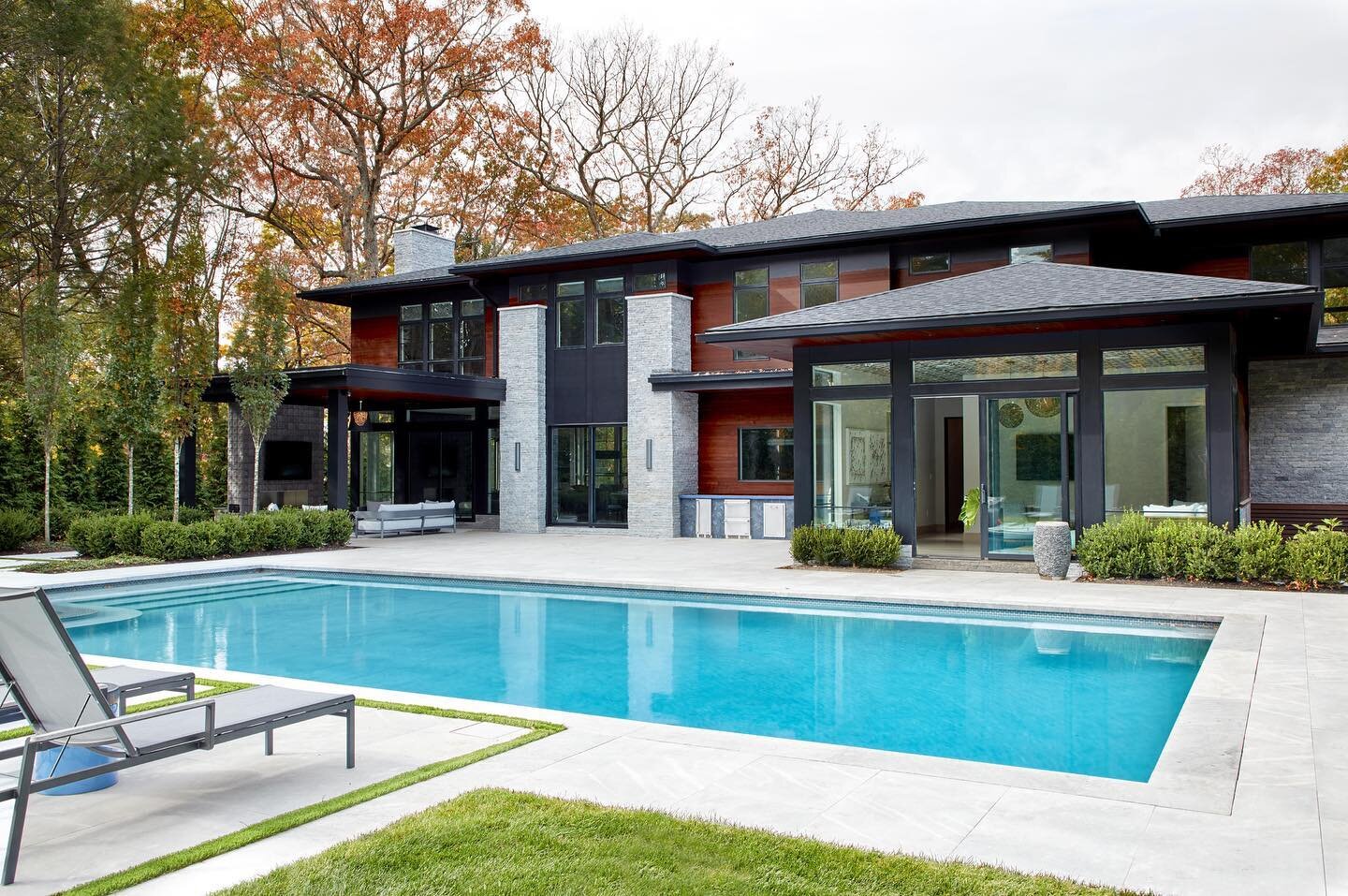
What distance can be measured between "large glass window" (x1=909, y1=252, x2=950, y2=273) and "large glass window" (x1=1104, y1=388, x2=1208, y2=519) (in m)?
6.00

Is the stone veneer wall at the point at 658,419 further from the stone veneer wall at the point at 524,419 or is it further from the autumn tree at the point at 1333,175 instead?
the autumn tree at the point at 1333,175

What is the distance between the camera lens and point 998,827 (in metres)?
4.10

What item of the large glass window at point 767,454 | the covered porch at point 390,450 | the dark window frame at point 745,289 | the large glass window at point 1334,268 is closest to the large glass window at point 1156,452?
the large glass window at point 1334,268

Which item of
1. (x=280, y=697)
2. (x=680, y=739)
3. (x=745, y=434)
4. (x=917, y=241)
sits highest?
(x=917, y=241)

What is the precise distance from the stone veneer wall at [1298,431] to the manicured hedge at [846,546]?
7.53 metres

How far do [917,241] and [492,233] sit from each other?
16.6 metres

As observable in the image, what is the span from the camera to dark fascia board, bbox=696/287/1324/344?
11336 mm

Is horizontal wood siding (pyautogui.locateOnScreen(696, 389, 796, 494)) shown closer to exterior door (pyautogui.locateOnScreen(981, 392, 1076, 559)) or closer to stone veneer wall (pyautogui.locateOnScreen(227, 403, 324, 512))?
exterior door (pyautogui.locateOnScreen(981, 392, 1076, 559))

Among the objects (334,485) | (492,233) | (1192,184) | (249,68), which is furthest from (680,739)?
(1192,184)

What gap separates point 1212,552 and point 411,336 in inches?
703

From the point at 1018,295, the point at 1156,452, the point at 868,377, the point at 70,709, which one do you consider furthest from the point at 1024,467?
the point at 70,709

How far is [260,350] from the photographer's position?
17.5m

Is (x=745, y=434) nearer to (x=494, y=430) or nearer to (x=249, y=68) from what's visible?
(x=494, y=430)

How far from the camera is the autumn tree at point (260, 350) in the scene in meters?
17.5
